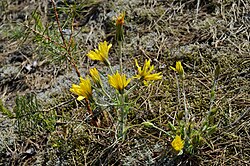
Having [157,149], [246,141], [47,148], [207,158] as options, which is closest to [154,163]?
[157,149]

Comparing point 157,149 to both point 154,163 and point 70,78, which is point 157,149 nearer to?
point 154,163

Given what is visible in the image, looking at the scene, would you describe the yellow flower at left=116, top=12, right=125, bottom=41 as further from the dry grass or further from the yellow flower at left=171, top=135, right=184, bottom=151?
the yellow flower at left=171, top=135, right=184, bottom=151

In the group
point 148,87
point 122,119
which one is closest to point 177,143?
point 122,119

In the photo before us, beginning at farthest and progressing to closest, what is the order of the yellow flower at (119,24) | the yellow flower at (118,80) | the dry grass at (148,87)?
the dry grass at (148,87), the yellow flower at (119,24), the yellow flower at (118,80)

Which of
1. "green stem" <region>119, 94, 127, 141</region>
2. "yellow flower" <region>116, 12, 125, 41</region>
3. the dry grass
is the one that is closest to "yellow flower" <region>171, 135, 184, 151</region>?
the dry grass

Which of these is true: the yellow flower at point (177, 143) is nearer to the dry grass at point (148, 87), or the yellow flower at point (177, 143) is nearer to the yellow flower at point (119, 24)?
the dry grass at point (148, 87)

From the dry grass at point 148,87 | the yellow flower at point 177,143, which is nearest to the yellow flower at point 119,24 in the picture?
the dry grass at point 148,87

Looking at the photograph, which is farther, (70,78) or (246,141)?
(70,78)

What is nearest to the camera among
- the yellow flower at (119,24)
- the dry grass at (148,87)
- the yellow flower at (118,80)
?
the yellow flower at (118,80)
